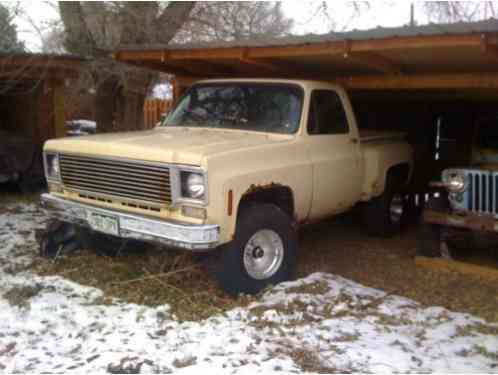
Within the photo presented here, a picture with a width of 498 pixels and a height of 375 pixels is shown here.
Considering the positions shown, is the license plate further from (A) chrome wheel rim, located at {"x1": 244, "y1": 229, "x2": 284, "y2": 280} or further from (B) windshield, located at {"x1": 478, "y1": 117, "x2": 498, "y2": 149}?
(B) windshield, located at {"x1": 478, "y1": 117, "x2": 498, "y2": 149}

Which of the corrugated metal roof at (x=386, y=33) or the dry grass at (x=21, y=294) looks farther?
the corrugated metal roof at (x=386, y=33)

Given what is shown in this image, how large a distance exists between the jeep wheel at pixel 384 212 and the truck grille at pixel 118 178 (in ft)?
11.9

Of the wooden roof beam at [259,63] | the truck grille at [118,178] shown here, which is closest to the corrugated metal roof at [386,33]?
the wooden roof beam at [259,63]

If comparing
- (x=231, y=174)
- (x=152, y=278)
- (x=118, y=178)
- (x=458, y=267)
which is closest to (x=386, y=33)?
(x=231, y=174)

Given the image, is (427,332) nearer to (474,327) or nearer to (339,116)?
(474,327)

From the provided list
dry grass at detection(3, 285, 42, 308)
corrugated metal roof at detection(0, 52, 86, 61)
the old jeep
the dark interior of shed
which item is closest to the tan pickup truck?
dry grass at detection(3, 285, 42, 308)

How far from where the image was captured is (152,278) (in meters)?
5.75

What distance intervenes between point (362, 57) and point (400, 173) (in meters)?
2.26

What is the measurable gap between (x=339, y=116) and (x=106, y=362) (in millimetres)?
3986

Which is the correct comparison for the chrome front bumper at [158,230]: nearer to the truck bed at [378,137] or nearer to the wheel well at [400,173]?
the truck bed at [378,137]

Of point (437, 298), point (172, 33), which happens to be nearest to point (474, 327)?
point (437, 298)

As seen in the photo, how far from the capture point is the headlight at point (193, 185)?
4.82 metres

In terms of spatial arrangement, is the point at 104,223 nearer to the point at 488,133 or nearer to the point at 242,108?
the point at 242,108

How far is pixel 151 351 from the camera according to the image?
4.22m
